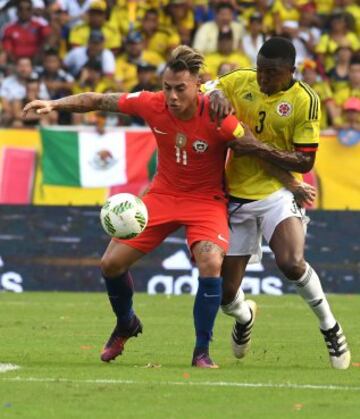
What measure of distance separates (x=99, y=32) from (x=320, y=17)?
13.4ft

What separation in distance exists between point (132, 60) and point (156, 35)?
721mm

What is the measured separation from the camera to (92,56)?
21750 mm

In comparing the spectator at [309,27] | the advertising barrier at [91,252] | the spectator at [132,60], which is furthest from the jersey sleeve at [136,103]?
the spectator at [309,27]

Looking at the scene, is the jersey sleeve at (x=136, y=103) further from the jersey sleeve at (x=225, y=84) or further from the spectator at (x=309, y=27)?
the spectator at (x=309, y=27)

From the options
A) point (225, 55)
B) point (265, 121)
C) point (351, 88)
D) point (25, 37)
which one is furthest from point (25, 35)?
point (265, 121)

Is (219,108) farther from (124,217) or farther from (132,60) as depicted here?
(132,60)

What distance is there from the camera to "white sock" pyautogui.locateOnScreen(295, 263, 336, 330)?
10352mm

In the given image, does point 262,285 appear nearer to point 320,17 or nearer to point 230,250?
point 320,17

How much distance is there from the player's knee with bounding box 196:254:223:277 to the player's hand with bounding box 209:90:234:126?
99 cm

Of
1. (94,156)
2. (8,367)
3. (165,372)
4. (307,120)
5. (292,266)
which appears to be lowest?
(94,156)

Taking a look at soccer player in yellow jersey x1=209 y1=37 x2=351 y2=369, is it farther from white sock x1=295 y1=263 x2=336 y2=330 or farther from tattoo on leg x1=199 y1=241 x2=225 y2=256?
tattoo on leg x1=199 y1=241 x2=225 y2=256

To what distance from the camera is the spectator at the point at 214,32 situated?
2222cm

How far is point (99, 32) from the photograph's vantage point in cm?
2202

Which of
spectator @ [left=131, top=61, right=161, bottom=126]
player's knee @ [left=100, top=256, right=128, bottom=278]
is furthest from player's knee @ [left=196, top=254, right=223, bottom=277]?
spectator @ [left=131, top=61, right=161, bottom=126]
